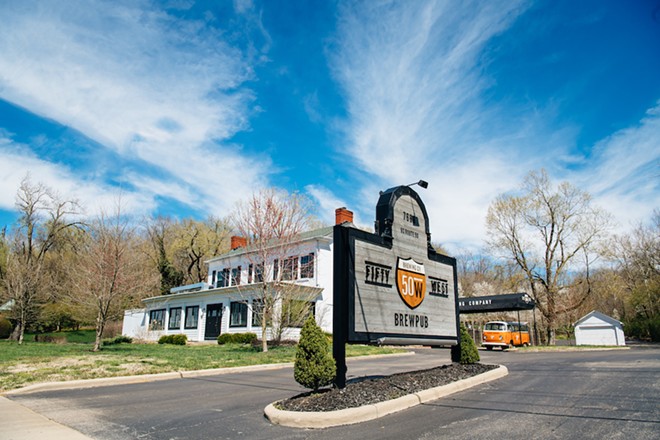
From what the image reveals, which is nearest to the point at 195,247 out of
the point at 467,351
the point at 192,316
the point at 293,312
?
the point at 192,316

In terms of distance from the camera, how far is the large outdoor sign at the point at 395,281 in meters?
8.29

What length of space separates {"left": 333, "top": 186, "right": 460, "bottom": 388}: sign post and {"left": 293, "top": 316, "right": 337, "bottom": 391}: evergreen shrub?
40cm

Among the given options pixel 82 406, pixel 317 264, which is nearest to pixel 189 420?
pixel 82 406

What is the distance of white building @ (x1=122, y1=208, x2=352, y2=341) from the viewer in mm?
25141

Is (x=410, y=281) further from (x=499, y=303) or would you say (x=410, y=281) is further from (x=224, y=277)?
(x=224, y=277)

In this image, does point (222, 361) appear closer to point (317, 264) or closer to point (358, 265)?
point (358, 265)

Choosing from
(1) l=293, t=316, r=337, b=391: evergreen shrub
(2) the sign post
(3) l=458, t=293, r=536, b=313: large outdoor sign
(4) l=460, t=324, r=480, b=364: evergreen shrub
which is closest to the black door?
(3) l=458, t=293, r=536, b=313: large outdoor sign

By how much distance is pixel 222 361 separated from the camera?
1559cm

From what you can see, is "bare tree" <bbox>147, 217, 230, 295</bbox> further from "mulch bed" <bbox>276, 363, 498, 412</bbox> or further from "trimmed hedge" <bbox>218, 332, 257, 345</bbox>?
"mulch bed" <bbox>276, 363, 498, 412</bbox>

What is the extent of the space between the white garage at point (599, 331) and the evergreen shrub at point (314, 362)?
32.3 metres

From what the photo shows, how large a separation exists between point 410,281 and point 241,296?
1915 centimetres

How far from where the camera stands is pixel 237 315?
29.7 metres

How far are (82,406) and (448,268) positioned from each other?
356 inches

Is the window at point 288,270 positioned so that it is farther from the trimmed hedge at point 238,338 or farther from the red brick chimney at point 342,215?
the red brick chimney at point 342,215
